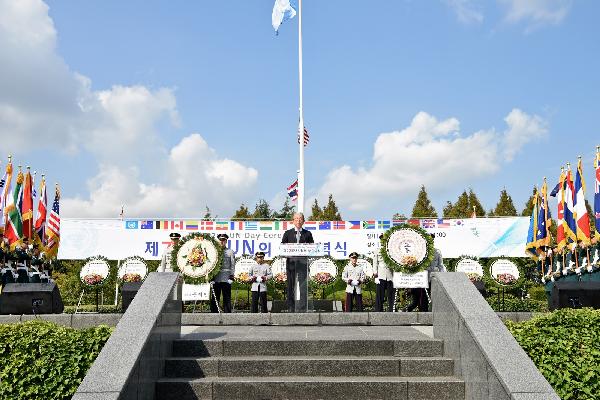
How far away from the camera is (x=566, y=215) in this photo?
22.6 metres

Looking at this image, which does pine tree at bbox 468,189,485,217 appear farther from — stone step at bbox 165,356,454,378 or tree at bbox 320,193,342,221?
stone step at bbox 165,356,454,378

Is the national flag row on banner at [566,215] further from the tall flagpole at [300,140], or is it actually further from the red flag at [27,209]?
the red flag at [27,209]

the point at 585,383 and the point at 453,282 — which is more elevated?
the point at 453,282

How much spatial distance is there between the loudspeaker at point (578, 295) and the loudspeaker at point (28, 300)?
11748 millimetres

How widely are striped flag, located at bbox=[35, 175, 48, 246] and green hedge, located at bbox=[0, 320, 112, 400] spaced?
62.8 feet

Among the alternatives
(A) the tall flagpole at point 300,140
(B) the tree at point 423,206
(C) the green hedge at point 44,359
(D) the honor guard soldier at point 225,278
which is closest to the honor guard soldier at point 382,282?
(D) the honor guard soldier at point 225,278

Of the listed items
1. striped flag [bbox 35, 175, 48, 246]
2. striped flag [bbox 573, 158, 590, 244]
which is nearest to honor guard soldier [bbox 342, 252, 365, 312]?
striped flag [bbox 573, 158, 590, 244]

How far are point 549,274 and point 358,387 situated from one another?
19513mm

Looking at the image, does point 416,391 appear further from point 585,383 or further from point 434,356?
point 585,383

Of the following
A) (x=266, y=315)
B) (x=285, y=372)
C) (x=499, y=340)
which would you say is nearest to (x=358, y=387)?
(x=285, y=372)

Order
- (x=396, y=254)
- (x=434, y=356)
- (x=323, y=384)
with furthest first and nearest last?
(x=396, y=254)
(x=434, y=356)
(x=323, y=384)

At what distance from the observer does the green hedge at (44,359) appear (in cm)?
662

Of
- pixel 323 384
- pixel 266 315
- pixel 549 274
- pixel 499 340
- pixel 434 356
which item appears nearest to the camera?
pixel 499 340

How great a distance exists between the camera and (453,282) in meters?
8.05
